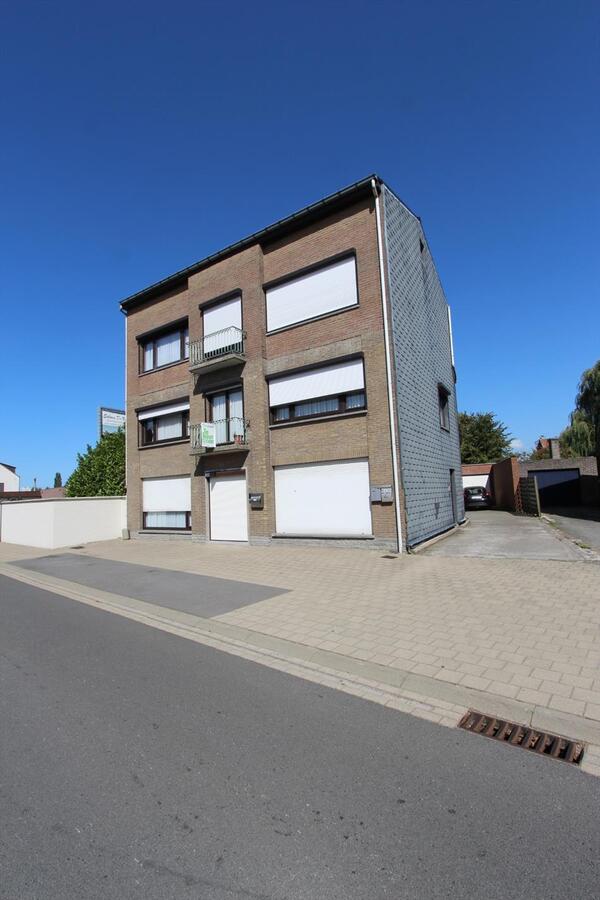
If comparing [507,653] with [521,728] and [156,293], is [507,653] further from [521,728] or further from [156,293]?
[156,293]

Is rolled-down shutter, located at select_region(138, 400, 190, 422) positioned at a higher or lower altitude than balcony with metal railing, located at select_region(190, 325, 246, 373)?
lower

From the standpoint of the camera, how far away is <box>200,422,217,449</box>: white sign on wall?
15.5 meters

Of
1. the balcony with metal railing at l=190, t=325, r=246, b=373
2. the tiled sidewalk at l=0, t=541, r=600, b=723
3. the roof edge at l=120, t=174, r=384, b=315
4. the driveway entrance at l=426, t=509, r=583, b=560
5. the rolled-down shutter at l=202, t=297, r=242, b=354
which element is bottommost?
the tiled sidewalk at l=0, t=541, r=600, b=723

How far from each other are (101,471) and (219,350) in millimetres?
11839

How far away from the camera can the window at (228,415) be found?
15281 mm

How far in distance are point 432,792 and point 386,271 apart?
12.4 meters

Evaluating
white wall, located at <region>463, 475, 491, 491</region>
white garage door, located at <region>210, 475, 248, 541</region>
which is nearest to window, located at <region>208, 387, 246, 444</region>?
white garage door, located at <region>210, 475, 248, 541</region>

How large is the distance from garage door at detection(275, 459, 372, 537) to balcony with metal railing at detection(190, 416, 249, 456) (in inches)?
61.0

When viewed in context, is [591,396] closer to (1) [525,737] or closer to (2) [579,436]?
(2) [579,436]

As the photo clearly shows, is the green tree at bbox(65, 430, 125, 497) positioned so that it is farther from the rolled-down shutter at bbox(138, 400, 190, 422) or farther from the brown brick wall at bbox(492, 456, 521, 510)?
the brown brick wall at bbox(492, 456, 521, 510)

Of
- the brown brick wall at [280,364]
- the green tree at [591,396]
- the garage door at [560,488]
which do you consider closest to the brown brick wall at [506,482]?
the garage door at [560,488]

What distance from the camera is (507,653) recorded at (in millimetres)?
4797

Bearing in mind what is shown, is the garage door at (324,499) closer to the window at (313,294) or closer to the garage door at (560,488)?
the window at (313,294)

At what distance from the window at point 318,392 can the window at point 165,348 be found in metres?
4.95
